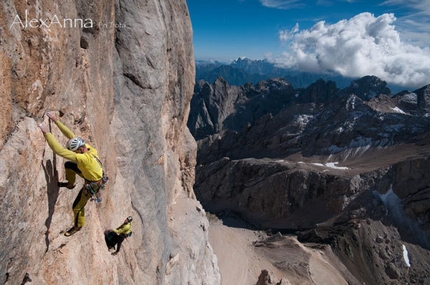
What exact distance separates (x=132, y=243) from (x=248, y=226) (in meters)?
49.7

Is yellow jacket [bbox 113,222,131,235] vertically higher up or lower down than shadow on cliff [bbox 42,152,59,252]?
lower down

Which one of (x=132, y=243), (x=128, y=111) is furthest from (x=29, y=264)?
(x=128, y=111)

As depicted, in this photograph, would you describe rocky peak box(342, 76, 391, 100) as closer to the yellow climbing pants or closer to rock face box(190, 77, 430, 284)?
rock face box(190, 77, 430, 284)

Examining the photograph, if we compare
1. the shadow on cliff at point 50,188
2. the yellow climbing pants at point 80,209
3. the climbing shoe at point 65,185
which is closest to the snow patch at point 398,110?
the yellow climbing pants at point 80,209

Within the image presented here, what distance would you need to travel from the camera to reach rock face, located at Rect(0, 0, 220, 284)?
6.35 metres

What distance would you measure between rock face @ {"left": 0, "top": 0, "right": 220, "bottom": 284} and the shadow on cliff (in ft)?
0.09

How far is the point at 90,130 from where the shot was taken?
33.3ft

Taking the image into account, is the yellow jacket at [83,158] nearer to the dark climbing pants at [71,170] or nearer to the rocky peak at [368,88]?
the dark climbing pants at [71,170]

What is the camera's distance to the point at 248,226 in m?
60.7

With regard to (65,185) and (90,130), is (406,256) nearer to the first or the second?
(90,130)

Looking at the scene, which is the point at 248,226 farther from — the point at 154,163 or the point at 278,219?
the point at 154,163

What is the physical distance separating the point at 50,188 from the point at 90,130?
9.74 ft

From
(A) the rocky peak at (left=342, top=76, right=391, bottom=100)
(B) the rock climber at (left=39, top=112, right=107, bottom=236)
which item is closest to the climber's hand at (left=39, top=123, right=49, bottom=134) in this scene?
(B) the rock climber at (left=39, top=112, right=107, bottom=236)

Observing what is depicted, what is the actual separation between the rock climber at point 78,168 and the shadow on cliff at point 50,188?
232mm
